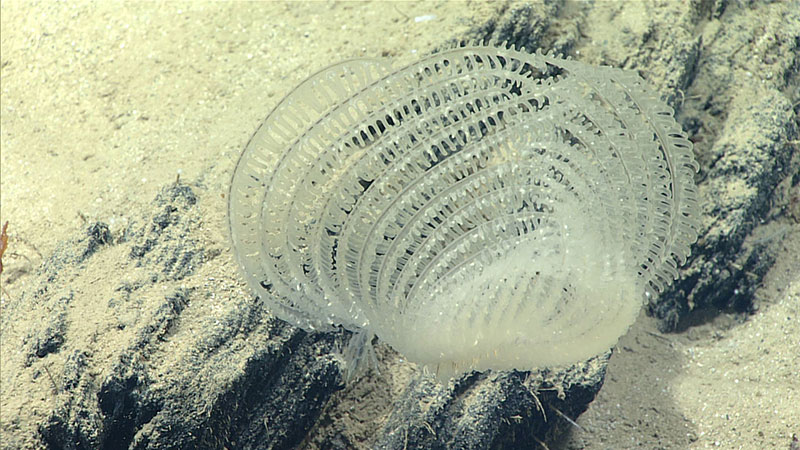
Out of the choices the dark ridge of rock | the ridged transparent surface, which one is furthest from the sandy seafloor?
the ridged transparent surface

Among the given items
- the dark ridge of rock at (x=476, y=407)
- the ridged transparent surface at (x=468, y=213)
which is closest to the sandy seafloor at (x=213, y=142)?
the dark ridge of rock at (x=476, y=407)

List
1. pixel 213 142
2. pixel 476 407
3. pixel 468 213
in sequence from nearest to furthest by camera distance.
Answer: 1. pixel 468 213
2. pixel 476 407
3. pixel 213 142

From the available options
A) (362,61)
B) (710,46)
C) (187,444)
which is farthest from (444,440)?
(710,46)

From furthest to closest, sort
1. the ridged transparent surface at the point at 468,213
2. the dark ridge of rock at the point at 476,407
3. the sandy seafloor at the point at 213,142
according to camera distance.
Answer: the sandy seafloor at the point at 213,142 < the dark ridge of rock at the point at 476,407 < the ridged transparent surface at the point at 468,213

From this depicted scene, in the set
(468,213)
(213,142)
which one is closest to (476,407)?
(468,213)

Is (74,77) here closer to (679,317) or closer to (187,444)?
(187,444)

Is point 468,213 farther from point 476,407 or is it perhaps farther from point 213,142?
point 213,142

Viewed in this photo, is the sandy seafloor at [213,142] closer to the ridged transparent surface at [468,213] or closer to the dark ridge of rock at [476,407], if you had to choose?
the dark ridge of rock at [476,407]
